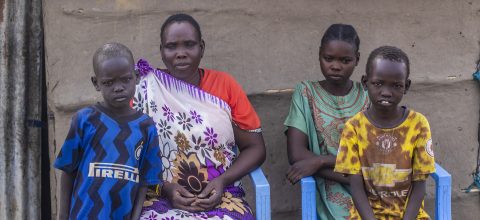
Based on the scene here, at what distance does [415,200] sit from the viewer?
3113mm

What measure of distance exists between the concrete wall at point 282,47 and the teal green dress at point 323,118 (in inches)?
17.6

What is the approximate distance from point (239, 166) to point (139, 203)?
0.61m

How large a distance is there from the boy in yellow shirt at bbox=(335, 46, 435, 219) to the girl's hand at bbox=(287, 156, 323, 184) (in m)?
0.38

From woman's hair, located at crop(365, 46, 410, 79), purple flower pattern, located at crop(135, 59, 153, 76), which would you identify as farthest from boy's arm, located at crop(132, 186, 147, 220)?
woman's hair, located at crop(365, 46, 410, 79)

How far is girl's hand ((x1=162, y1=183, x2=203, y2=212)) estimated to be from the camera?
3.26 m

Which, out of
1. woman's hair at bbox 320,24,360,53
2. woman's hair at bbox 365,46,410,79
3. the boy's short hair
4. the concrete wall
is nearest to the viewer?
the boy's short hair

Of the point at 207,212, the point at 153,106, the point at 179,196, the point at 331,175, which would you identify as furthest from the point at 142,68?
the point at 331,175

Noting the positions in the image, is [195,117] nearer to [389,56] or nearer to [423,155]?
[389,56]

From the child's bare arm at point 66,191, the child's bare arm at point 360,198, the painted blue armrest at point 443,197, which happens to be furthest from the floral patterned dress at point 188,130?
the painted blue armrest at point 443,197

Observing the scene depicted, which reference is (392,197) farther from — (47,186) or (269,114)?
(47,186)

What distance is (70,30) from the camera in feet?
12.5

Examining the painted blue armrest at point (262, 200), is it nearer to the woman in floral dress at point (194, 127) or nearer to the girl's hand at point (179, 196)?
the woman in floral dress at point (194, 127)

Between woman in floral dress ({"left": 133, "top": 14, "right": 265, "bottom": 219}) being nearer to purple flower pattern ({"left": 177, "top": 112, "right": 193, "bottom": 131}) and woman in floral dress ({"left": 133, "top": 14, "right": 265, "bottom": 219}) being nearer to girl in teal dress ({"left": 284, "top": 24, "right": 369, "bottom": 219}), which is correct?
purple flower pattern ({"left": 177, "top": 112, "right": 193, "bottom": 131})

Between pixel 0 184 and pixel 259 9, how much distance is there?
5.74ft
